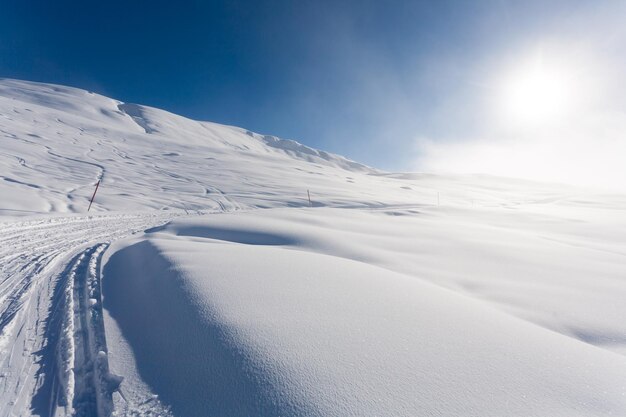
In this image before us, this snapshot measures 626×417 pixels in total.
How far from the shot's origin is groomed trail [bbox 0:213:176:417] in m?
2.09

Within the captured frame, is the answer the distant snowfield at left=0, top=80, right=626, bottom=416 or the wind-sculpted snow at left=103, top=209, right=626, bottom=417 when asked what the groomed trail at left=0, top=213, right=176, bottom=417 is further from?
the wind-sculpted snow at left=103, top=209, right=626, bottom=417

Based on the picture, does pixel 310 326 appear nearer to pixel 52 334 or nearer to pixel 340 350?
pixel 340 350

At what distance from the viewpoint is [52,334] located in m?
2.88

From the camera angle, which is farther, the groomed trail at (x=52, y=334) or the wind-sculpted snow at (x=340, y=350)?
the groomed trail at (x=52, y=334)

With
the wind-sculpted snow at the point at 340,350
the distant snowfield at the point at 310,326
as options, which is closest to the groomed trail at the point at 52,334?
the distant snowfield at the point at 310,326

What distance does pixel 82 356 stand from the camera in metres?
2.49

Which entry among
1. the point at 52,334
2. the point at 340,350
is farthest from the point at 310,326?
the point at 52,334

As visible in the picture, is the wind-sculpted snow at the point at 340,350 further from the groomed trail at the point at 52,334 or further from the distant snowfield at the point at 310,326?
the groomed trail at the point at 52,334

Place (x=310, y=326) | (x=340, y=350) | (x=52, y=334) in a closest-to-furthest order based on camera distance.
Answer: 1. (x=340, y=350)
2. (x=310, y=326)
3. (x=52, y=334)

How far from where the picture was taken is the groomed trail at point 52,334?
2.09 m

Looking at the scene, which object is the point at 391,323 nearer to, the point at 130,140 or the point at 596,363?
the point at 596,363

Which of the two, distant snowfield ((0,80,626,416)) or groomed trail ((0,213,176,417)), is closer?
distant snowfield ((0,80,626,416))

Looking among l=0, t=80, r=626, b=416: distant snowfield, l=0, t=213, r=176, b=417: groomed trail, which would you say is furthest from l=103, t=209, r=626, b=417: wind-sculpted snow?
l=0, t=213, r=176, b=417: groomed trail

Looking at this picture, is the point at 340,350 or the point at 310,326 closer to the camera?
the point at 340,350
